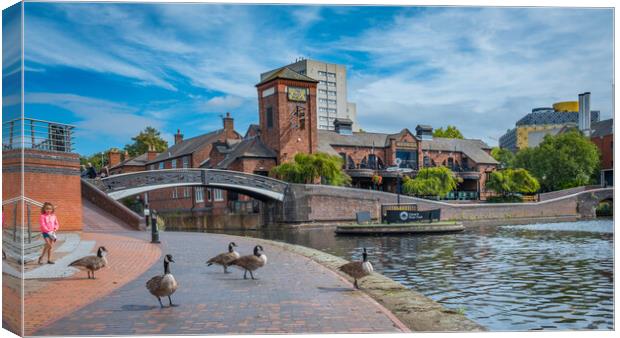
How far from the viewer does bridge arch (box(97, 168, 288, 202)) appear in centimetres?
2535

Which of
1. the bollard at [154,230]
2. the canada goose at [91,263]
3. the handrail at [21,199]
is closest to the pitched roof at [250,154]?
the bollard at [154,230]

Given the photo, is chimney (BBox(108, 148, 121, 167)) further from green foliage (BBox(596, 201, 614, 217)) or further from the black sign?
the black sign

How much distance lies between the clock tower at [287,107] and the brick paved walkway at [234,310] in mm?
3626

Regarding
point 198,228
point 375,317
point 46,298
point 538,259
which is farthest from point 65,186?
point 198,228

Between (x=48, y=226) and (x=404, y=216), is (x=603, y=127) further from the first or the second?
(x=404, y=216)

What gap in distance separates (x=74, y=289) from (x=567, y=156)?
12.3 m

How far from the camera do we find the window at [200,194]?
34356 millimetres

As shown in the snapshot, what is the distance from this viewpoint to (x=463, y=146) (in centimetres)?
1466

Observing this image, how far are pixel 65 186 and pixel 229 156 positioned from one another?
75.3 feet

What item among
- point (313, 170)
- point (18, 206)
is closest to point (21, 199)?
point (18, 206)

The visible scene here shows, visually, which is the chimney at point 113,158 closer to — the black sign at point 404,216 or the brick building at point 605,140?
the brick building at point 605,140

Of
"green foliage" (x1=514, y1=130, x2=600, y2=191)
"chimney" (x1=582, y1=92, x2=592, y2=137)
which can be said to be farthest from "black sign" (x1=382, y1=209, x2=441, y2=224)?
"chimney" (x1=582, y1=92, x2=592, y2=137)

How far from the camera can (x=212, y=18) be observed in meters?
8.34

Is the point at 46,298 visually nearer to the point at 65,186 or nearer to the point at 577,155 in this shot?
the point at 65,186
